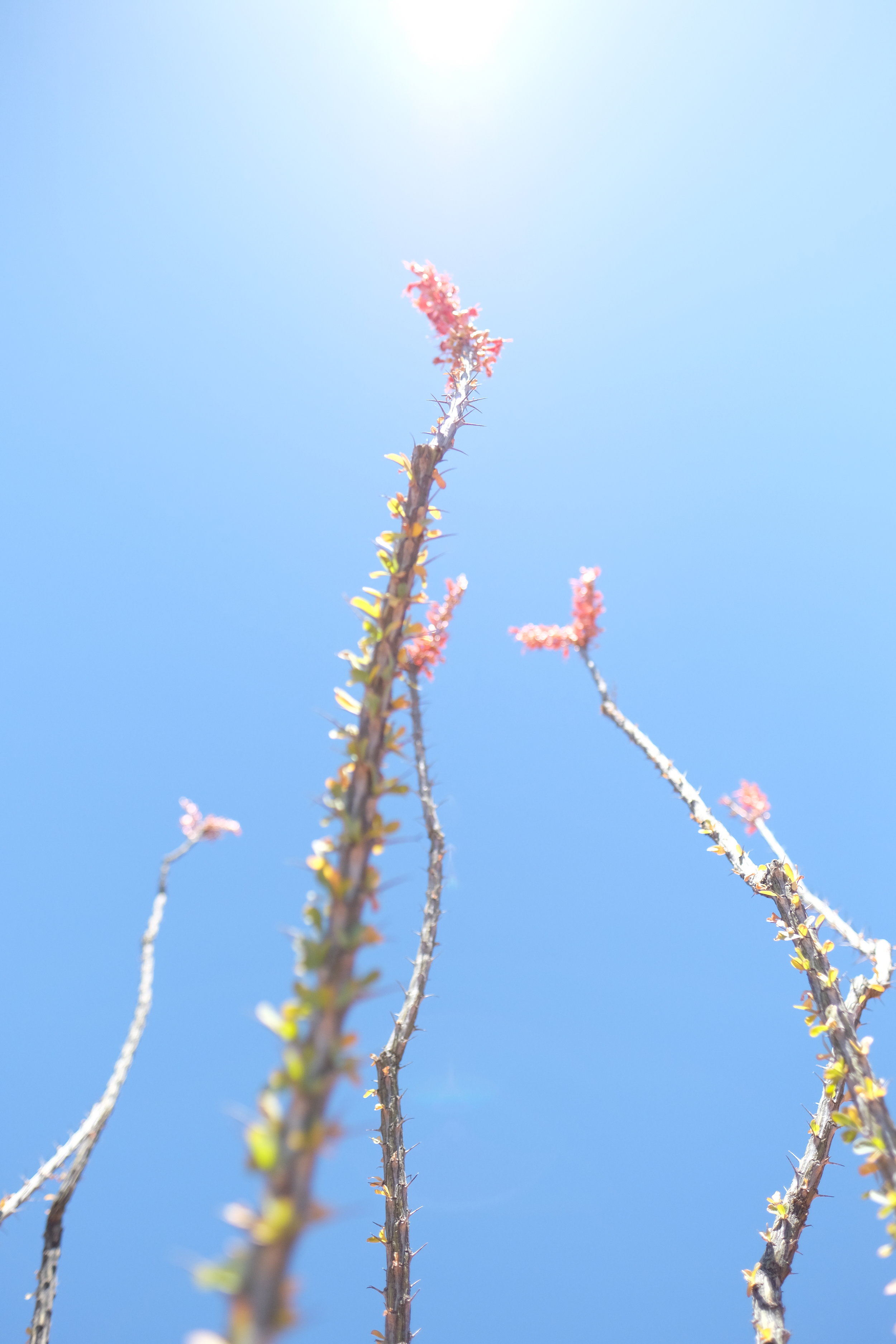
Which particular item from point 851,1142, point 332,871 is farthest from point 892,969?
point 332,871

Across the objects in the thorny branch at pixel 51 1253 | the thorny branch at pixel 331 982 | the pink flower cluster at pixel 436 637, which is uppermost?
the pink flower cluster at pixel 436 637

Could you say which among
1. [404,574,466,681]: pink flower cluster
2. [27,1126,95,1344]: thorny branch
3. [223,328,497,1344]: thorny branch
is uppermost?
[404,574,466,681]: pink flower cluster

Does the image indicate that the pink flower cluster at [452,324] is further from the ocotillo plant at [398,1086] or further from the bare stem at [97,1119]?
the bare stem at [97,1119]

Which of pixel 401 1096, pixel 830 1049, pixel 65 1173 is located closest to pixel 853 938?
pixel 830 1049

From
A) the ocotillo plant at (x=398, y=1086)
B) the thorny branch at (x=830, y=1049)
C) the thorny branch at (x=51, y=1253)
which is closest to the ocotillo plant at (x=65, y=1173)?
the thorny branch at (x=51, y=1253)

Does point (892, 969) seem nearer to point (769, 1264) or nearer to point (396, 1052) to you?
point (769, 1264)

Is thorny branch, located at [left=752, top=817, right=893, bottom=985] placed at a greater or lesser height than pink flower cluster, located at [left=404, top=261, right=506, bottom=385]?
lesser

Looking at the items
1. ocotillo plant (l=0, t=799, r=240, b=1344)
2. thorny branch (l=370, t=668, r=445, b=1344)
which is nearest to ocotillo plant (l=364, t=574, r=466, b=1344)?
thorny branch (l=370, t=668, r=445, b=1344)

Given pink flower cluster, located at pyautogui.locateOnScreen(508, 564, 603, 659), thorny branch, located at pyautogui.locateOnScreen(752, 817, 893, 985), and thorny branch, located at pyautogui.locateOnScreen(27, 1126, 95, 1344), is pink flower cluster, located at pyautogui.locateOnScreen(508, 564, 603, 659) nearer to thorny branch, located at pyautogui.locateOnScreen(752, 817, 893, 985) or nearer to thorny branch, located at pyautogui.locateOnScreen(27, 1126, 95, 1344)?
thorny branch, located at pyautogui.locateOnScreen(752, 817, 893, 985)

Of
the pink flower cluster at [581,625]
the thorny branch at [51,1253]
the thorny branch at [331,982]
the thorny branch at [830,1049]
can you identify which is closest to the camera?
the thorny branch at [331,982]
